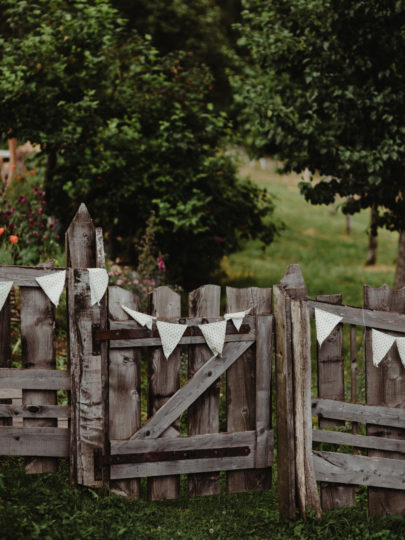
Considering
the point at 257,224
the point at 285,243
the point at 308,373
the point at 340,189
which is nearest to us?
the point at 308,373

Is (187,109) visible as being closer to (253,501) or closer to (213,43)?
(253,501)

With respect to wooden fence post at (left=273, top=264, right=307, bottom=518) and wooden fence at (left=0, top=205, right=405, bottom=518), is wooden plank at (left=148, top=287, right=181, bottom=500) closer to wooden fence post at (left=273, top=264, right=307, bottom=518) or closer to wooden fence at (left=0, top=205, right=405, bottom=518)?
wooden fence at (left=0, top=205, right=405, bottom=518)

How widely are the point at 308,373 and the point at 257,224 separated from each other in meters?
7.36

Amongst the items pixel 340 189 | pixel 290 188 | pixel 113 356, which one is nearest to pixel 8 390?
pixel 113 356

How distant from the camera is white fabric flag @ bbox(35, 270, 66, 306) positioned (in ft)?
11.5

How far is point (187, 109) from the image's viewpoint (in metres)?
9.36

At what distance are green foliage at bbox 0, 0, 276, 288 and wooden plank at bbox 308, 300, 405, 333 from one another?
4.94 m

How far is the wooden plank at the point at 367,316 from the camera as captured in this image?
3.77 m

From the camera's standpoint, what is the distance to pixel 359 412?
151 inches

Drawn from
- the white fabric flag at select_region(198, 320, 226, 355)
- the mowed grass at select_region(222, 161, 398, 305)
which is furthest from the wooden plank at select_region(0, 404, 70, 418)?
the mowed grass at select_region(222, 161, 398, 305)

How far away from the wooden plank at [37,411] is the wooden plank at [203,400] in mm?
795

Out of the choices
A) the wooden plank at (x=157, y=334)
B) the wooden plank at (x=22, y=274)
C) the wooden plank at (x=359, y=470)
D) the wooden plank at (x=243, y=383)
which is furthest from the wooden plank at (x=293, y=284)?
the wooden plank at (x=22, y=274)

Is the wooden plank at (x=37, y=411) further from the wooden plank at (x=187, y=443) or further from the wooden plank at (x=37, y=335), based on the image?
the wooden plank at (x=187, y=443)

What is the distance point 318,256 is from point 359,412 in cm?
1311
